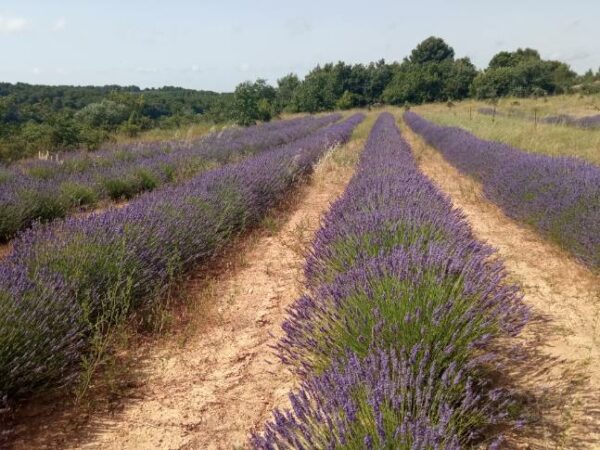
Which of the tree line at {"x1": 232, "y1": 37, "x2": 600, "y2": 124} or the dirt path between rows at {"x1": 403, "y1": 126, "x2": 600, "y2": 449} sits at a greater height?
the tree line at {"x1": 232, "y1": 37, "x2": 600, "y2": 124}

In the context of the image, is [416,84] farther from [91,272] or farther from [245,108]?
[91,272]

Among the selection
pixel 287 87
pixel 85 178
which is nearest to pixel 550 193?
pixel 85 178

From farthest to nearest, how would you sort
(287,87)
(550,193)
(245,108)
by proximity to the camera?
(287,87) < (245,108) < (550,193)

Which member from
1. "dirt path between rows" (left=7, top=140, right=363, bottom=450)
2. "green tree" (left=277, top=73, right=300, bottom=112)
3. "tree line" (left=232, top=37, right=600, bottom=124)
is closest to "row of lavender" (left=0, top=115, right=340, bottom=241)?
"dirt path between rows" (left=7, top=140, right=363, bottom=450)

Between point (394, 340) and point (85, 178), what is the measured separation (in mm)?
6644

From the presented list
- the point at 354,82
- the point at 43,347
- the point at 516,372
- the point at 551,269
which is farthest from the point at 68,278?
the point at 354,82

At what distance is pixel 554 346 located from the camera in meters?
2.69

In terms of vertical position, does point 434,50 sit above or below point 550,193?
above

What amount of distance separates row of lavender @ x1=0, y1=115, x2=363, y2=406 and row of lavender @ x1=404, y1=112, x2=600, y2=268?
3.20 m

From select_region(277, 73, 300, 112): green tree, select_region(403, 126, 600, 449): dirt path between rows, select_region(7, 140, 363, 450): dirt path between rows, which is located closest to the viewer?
select_region(403, 126, 600, 449): dirt path between rows

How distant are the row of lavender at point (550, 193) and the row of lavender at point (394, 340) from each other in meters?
1.55

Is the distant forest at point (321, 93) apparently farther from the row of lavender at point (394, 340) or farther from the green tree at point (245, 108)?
the row of lavender at point (394, 340)

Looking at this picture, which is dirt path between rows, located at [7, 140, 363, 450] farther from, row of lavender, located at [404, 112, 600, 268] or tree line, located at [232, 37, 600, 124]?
tree line, located at [232, 37, 600, 124]

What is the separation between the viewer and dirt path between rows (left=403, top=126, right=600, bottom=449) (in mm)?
1907
